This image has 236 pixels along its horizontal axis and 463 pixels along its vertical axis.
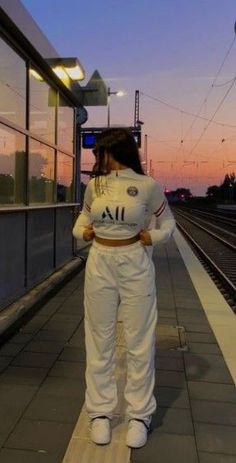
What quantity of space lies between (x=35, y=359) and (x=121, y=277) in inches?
78.1

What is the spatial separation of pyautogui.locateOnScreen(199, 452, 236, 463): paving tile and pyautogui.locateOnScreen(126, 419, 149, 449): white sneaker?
34cm

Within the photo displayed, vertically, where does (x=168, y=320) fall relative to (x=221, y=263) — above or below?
above

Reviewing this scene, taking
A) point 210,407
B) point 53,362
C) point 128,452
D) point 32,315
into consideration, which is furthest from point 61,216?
point 128,452

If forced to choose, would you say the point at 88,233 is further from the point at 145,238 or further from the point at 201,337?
the point at 201,337

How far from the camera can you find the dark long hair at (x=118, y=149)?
→ 10.9ft

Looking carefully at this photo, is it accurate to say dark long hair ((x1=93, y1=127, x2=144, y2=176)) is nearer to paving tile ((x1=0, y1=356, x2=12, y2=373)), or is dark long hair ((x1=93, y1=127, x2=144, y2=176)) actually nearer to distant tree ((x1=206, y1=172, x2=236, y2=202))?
paving tile ((x1=0, y1=356, x2=12, y2=373))

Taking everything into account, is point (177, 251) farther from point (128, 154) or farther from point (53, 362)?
point (128, 154)

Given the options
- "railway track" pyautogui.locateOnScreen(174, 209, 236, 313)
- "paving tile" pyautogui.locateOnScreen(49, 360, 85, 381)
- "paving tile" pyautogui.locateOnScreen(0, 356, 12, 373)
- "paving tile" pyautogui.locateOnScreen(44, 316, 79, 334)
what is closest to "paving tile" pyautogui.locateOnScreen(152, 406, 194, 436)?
"paving tile" pyautogui.locateOnScreen(49, 360, 85, 381)

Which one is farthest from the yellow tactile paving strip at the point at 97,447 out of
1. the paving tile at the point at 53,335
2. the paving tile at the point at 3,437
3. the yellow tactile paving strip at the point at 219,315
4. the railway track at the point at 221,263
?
the railway track at the point at 221,263

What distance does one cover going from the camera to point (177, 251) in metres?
16.0

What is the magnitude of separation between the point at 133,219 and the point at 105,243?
0.22m

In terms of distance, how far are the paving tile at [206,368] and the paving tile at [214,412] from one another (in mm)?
496

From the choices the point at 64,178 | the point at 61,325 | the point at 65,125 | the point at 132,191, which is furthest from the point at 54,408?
the point at 65,125

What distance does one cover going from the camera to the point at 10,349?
521 centimetres
